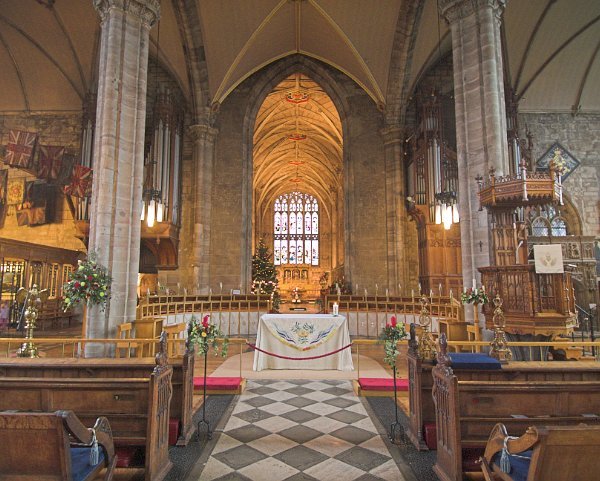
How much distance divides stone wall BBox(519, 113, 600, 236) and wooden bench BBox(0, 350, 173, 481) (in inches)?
642

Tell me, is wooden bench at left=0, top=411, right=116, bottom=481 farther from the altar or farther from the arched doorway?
the arched doorway

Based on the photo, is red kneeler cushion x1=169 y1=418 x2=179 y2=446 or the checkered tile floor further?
red kneeler cushion x1=169 y1=418 x2=179 y2=446

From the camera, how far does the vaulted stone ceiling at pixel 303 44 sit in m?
13.2

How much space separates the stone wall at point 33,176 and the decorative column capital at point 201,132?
460cm

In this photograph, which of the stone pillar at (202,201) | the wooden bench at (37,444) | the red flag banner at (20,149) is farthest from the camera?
the stone pillar at (202,201)

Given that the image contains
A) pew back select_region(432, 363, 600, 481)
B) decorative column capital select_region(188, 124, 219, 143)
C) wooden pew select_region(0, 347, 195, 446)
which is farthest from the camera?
decorative column capital select_region(188, 124, 219, 143)

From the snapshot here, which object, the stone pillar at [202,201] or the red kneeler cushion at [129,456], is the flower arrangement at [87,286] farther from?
the stone pillar at [202,201]

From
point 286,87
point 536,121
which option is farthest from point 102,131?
point 536,121

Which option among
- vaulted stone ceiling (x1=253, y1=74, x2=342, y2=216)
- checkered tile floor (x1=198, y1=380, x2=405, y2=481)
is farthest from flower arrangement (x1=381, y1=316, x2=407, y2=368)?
vaulted stone ceiling (x1=253, y1=74, x2=342, y2=216)

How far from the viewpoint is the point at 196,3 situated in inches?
523

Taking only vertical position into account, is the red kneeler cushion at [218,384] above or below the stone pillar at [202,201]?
below

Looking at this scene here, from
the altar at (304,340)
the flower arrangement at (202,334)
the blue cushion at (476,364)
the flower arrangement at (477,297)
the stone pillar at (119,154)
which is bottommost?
the altar at (304,340)

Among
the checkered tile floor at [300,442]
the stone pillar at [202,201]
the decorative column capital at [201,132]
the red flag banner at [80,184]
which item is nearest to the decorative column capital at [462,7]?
the checkered tile floor at [300,442]

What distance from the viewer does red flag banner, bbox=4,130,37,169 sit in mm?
13180
